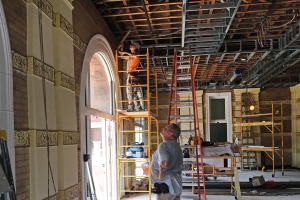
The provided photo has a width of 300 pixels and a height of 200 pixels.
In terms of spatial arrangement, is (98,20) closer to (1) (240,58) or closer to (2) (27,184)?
(2) (27,184)

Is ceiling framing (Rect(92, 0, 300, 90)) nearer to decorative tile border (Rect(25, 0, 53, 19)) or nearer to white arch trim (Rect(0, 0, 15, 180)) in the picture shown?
decorative tile border (Rect(25, 0, 53, 19))

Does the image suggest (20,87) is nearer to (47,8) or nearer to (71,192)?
(47,8)

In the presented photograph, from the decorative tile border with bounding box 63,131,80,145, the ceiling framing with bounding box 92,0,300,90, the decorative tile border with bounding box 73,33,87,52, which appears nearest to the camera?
the decorative tile border with bounding box 63,131,80,145

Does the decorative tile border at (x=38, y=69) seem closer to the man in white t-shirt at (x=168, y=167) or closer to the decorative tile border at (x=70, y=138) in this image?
the decorative tile border at (x=70, y=138)

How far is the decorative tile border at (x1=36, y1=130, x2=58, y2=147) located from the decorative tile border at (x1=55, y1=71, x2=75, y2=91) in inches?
23.3

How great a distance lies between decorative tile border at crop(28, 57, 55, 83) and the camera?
3270mm

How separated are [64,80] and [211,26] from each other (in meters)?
3.31

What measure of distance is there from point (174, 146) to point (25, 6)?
8.12 feet

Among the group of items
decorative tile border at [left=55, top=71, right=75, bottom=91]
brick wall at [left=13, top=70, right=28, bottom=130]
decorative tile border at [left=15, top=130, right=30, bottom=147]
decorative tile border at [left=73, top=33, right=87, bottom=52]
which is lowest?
decorative tile border at [left=15, top=130, right=30, bottom=147]

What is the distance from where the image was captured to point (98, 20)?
6484 mm

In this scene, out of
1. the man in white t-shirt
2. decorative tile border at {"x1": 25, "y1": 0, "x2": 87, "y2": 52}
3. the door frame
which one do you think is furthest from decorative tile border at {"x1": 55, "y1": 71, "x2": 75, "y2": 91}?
the door frame

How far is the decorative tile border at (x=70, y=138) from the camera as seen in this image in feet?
13.2

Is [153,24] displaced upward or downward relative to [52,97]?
upward

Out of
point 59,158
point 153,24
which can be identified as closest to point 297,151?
point 153,24
